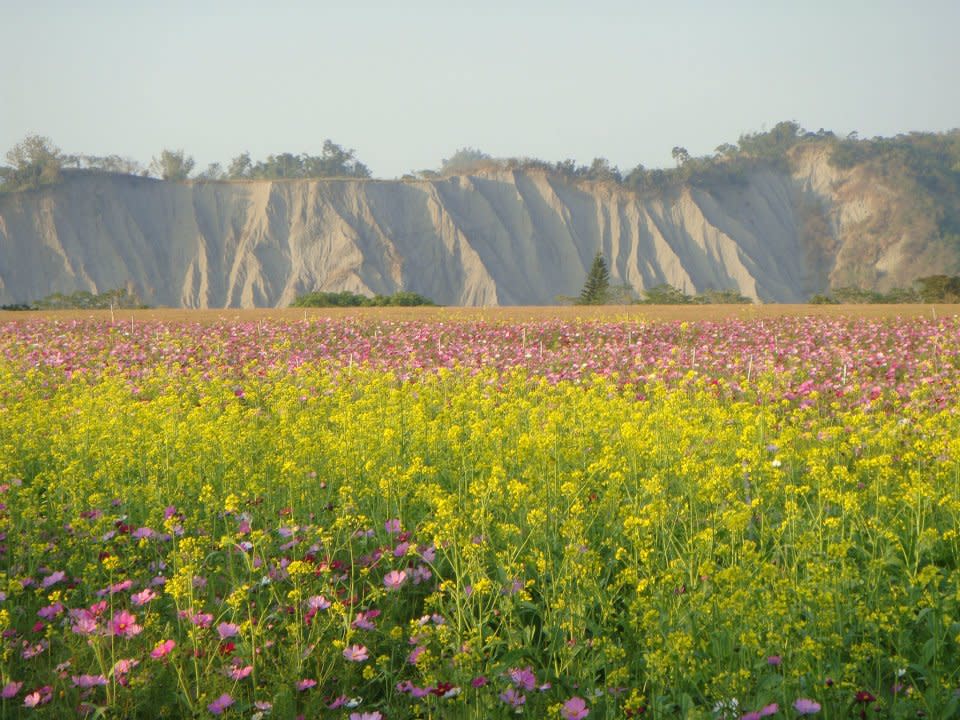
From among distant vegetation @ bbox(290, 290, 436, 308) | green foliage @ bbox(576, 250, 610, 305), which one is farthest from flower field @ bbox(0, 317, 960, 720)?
green foliage @ bbox(576, 250, 610, 305)

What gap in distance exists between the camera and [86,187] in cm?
6981

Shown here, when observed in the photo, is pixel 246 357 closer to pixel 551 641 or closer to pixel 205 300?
pixel 551 641

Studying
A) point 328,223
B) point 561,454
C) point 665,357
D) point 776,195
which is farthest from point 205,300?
point 561,454

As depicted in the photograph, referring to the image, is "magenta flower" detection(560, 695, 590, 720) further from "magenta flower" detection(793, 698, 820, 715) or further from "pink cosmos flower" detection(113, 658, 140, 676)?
"pink cosmos flower" detection(113, 658, 140, 676)

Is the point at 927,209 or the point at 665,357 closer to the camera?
the point at 665,357

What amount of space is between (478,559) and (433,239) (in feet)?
233

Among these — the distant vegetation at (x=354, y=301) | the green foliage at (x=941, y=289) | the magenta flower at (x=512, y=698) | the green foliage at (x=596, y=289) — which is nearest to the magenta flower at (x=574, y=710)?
the magenta flower at (x=512, y=698)

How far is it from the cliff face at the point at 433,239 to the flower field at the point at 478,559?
204 feet

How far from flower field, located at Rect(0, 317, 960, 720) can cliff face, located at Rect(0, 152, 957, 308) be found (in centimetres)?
6205

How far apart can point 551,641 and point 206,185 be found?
76.4 meters

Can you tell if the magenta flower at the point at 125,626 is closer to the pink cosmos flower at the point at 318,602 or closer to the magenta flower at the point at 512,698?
the pink cosmos flower at the point at 318,602

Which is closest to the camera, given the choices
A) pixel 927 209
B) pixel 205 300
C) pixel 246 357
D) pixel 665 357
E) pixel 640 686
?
pixel 640 686

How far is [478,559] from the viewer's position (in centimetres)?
459

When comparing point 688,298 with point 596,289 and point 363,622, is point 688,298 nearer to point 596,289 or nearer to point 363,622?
point 596,289
